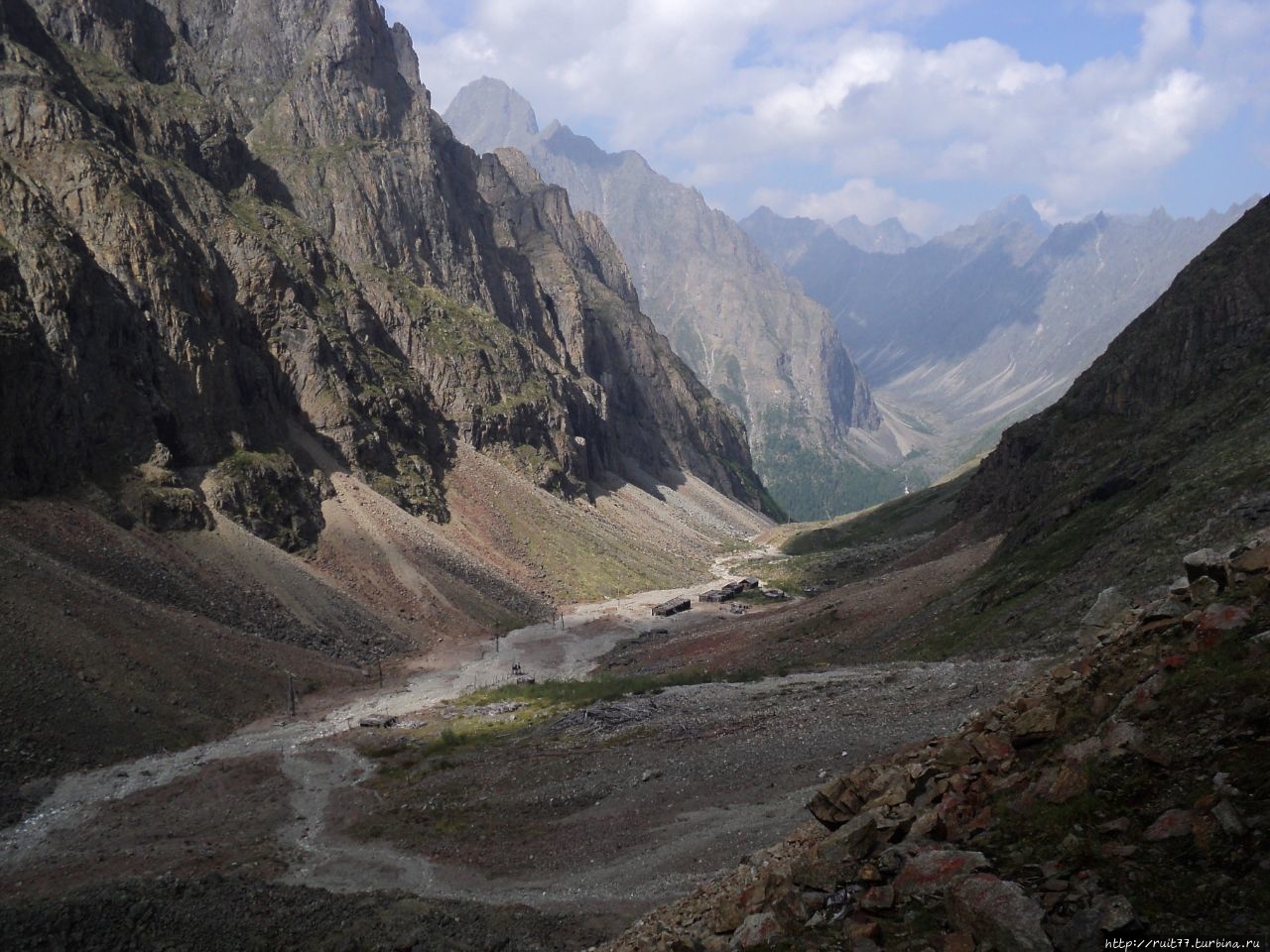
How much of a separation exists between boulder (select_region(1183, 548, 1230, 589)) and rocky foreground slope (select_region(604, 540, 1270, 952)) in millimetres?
47

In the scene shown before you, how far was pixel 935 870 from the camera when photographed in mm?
12094

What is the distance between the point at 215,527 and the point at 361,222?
9214 cm

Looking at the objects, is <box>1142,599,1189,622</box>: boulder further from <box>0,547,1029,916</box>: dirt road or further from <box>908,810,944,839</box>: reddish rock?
<box>0,547,1029,916</box>: dirt road

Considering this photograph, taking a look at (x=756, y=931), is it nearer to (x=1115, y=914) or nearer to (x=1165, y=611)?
(x=1115, y=914)

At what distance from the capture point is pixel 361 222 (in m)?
164

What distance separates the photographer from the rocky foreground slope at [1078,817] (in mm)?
10094

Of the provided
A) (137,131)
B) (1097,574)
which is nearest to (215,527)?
(137,131)

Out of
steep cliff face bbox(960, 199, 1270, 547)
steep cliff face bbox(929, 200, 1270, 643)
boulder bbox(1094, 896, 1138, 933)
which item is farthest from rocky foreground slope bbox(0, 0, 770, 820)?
steep cliff face bbox(960, 199, 1270, 547)

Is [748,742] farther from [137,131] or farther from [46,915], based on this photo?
[137,131]

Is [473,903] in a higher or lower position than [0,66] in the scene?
lower

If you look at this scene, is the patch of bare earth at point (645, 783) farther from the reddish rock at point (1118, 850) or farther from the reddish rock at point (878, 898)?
the reddish rock at point (1118, 850)

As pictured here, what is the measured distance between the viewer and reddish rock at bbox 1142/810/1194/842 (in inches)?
419

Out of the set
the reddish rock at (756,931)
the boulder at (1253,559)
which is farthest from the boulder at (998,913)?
the boulder at (1253,559)

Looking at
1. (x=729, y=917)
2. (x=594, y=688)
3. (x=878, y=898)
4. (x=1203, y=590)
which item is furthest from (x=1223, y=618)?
(x=594, y=688)
